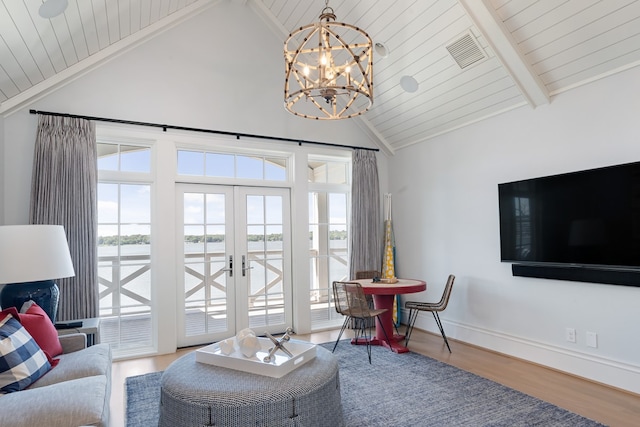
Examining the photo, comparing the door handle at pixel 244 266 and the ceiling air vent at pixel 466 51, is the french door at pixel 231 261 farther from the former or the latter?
the ceiling air vent at pixel 466 51

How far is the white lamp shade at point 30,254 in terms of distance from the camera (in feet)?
8.86

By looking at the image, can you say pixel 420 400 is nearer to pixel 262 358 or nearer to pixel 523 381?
pixel 523 381

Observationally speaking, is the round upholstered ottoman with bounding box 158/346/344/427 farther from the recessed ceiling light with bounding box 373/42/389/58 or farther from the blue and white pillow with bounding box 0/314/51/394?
the recessed ceiling light with bounding box 373/42/389/58

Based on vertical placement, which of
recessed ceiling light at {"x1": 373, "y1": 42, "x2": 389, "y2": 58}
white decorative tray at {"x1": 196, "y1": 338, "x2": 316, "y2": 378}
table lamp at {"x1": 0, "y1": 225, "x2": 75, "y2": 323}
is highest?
recessed ceiling light at {"x1": 373, "y1": 42, "x2": 389, "y2": 58}

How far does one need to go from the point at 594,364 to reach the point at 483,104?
271 cm

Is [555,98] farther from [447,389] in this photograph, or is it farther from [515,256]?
[447,389]

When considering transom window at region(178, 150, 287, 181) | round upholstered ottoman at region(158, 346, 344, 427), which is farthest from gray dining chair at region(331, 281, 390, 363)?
transom window at region(178, 150, 287, 181)

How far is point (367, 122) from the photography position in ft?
18.4

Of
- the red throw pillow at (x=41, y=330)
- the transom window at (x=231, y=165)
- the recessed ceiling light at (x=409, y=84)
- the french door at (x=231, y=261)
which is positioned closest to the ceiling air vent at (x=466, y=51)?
the recessed ceiling light at (x=409, y=84)

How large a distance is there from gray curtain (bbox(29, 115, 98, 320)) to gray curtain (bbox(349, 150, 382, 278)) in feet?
10.3

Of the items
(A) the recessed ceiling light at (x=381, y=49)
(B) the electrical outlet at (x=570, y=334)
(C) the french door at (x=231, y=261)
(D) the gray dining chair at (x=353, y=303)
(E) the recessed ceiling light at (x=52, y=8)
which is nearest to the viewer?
(E) the recessed ceiling light at (x=52, y=8)

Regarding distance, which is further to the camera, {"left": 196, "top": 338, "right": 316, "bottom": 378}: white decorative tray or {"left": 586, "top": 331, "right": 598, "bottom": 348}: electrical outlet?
{"left": 586, "top": 331, "right": 598, "bottom": 348}: electrical outlet

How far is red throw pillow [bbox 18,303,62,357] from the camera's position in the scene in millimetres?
2504

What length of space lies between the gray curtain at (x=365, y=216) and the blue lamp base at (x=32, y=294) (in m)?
3.43
